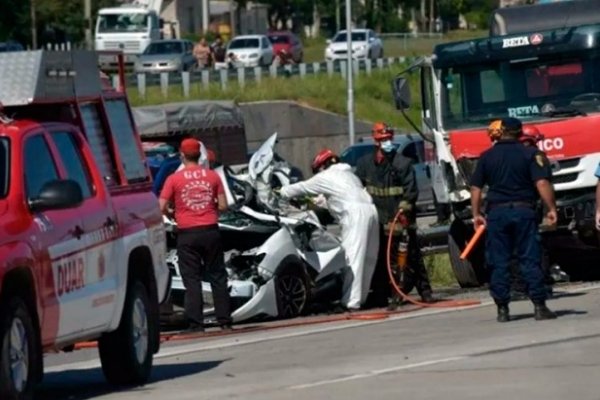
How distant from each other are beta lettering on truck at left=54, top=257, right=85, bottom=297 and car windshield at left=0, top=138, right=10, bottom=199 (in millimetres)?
578

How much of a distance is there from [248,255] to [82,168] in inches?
237

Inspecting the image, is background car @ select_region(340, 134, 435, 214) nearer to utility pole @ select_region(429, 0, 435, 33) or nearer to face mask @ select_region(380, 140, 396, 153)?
face mask @ select_region(380, 140, 396, 153)

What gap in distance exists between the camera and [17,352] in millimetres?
10219

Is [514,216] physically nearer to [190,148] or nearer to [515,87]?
[190,148]

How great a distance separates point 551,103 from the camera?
2095 cm

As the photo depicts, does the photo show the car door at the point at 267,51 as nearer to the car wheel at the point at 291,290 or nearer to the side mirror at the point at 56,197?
the car wheel at the point at 291,290

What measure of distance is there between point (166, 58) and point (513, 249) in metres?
47.2

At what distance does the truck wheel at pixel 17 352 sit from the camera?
9961 millimetres

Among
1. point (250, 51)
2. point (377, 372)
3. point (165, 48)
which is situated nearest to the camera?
point (377, 372)

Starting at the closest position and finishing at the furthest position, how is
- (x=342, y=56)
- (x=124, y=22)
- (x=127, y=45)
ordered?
(x=127, y=45) → (x=124, y=22) → (x=342, y=56)

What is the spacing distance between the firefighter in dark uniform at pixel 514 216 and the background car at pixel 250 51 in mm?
52083

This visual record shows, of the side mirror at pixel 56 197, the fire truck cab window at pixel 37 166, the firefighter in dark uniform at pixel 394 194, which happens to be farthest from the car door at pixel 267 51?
the side mirror at pixel 56 197

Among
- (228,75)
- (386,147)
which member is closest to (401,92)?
(386,147)

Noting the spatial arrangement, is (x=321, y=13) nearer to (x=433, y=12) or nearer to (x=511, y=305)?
(x=433, y=12)
